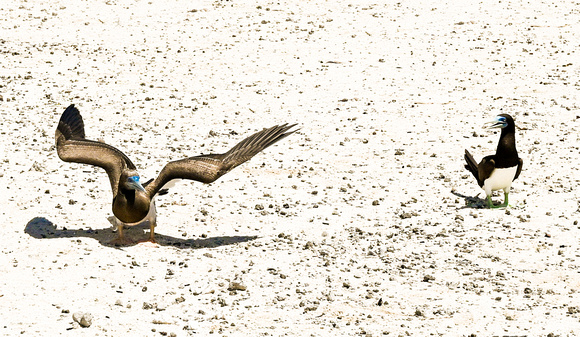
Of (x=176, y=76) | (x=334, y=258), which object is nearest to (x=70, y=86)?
(x=176, y=76)

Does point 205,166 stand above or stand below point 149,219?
above

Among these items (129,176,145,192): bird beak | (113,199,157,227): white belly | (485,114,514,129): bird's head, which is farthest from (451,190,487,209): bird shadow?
(129,176,145,192): bird beak

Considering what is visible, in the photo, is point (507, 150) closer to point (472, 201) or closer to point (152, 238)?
point (472, 201)

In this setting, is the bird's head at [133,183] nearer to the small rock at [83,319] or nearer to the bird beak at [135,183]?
the bird beak at [135,183]

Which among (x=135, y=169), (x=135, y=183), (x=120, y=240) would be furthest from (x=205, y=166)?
(x=120, y=240)

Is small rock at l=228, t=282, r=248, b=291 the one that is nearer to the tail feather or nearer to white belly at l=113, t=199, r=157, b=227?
white belly at l=113, t=199, r=157, b=227

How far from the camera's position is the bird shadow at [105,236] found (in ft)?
38.2

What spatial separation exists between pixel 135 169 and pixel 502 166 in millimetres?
4661

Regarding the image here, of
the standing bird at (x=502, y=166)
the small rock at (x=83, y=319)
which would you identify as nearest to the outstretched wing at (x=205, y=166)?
the small rock at (x=83, y=319)

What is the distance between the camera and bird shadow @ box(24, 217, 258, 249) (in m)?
11.6

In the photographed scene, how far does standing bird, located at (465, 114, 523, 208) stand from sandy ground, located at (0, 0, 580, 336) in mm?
363

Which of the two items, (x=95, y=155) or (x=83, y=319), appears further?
(x=95, y=155)

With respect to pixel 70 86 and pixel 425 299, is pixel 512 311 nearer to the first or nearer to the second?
pixel 425 299

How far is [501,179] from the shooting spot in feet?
41.3
